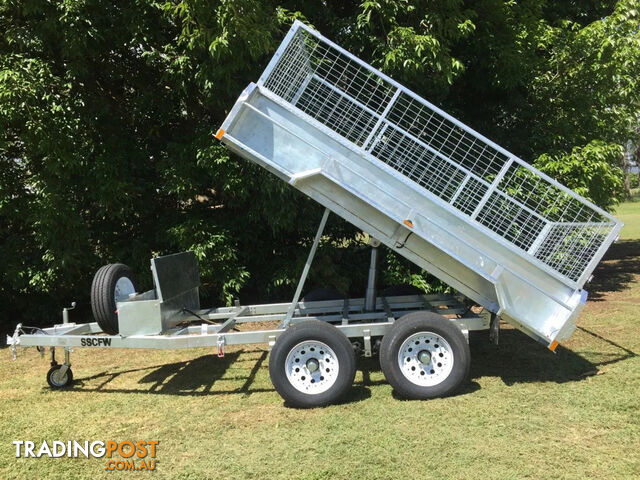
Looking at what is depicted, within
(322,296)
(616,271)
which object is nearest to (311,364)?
(322,296)

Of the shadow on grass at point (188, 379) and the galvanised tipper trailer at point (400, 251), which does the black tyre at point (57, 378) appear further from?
the galvanised tipper trailer at point (400, 251)

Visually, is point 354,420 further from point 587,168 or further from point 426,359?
point 587,168

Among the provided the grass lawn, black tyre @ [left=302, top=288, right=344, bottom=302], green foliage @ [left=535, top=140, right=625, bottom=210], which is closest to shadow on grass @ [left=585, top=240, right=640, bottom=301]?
green foliage @ [left=535, top=140, right=625, bottom=210]

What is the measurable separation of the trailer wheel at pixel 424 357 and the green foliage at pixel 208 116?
11.7ft

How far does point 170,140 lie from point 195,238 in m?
1.89

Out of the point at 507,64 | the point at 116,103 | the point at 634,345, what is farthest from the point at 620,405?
the point at 116,103

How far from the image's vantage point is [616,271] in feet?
44.4

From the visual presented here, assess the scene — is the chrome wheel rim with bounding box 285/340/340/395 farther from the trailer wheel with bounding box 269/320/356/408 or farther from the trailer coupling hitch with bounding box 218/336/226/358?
the trailer coupling hitch with bounding box 218/336/226/358

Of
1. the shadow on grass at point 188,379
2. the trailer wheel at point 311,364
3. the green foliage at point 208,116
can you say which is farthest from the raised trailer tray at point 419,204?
the shadow on grass at point 188,379

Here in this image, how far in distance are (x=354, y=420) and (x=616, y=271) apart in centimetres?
1108

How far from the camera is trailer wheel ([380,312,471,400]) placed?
17.1 ft

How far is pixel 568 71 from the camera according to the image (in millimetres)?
9547

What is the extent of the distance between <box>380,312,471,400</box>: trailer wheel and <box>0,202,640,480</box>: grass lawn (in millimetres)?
155

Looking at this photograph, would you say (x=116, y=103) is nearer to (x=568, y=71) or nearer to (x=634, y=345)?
(x=568, y=71)
